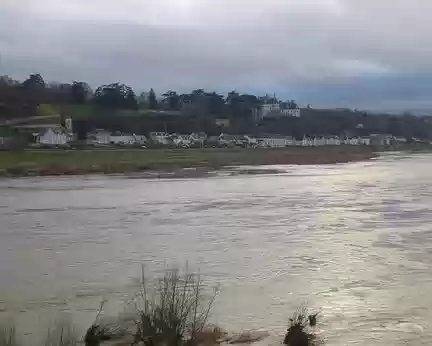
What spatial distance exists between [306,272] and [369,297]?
72.9 inches

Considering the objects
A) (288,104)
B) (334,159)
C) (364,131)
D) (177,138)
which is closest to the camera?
(334,159)

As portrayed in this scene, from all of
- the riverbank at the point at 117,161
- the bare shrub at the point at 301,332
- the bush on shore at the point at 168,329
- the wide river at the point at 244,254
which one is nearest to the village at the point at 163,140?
the riverbank at the point at 117,161

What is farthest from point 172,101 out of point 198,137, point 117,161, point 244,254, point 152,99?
point 244,254

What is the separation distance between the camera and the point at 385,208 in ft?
72.3

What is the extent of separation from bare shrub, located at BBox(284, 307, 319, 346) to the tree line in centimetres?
6528

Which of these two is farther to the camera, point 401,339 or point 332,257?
point 332,257

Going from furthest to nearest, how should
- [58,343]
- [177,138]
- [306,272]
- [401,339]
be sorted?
[177,138] < [306,272] < [401,339] < [58,343]

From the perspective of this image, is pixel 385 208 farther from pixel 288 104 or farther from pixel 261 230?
pixel 288 104

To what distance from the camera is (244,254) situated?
13.7m

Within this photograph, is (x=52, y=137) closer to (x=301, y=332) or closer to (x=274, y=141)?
(x=274, y=141)

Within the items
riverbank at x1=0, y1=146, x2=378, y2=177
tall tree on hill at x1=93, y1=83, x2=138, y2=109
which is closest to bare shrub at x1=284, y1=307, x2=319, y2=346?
riverbank at x1=0, y1=146, x2=378, y2=177

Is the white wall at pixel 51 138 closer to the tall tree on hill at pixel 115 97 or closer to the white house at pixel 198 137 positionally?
the white house at pixel 198 137

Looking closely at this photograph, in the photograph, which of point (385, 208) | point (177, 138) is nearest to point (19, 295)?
point (385, 208)

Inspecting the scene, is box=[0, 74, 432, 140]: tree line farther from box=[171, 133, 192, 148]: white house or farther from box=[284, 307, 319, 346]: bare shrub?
box=[284, 307, 319, 346]: bare shrub
